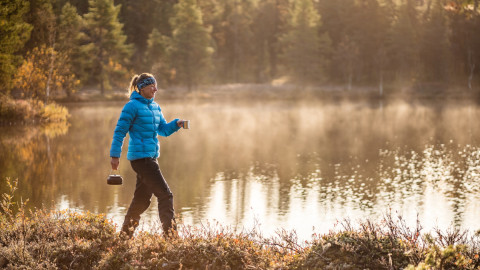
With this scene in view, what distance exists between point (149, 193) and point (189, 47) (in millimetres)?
66345

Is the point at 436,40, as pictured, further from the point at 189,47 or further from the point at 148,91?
the point at 148,91

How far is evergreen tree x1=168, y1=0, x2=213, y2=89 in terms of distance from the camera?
239 feet

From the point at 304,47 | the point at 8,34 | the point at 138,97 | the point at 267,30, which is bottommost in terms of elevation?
the point at 138,97

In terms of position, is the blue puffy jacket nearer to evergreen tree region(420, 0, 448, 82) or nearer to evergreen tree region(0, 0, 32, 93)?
evergreen tree region(0, 0, 32, 93)

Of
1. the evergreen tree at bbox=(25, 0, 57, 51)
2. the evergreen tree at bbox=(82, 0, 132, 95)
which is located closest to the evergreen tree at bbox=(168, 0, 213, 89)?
the evergreen tree at bbox=(82, 0, 132, 95)

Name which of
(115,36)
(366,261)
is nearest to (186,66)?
(115,36)

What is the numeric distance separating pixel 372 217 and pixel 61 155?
13.8 m

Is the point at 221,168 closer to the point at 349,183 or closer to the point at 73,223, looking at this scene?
the point at 349,183

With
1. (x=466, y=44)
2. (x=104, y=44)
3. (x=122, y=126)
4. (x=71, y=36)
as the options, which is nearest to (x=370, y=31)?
(x=466, y=44)

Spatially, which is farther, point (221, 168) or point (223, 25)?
point (223, 25)

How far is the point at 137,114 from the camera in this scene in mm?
7797

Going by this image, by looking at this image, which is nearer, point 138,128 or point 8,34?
point 138,128

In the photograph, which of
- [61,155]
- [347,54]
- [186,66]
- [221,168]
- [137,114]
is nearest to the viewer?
[137,114]

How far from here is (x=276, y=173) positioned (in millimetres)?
18672
